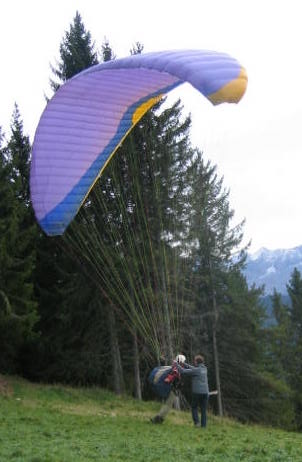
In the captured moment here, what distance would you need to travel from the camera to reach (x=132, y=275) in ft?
50.7

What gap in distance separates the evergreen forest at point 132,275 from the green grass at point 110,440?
1562 mm

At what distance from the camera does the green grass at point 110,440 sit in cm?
641

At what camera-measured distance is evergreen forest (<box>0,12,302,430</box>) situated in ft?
42.8

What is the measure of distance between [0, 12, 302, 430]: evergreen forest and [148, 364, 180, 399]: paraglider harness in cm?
29

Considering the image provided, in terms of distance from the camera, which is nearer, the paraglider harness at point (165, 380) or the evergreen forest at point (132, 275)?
the paraglider harness at point (165, 380)

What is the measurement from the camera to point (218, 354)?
25.0m

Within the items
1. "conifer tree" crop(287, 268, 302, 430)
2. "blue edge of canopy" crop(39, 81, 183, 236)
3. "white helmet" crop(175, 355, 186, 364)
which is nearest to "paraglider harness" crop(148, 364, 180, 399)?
"white helmet" crop(175, 355, 186, 364)

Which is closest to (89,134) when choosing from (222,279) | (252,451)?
(252,451)

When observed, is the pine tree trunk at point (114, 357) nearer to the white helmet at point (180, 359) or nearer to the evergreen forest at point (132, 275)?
the evergreen forest at point (132, 275)

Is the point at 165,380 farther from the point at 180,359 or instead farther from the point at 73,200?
the point at 73,200

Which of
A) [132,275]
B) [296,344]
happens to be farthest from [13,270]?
[296,344]

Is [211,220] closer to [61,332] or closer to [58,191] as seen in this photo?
[61,332]

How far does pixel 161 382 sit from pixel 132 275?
20.9ft

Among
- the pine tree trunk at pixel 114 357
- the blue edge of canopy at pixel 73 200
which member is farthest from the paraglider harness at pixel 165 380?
the pine tree trunk at pixel 114 357
